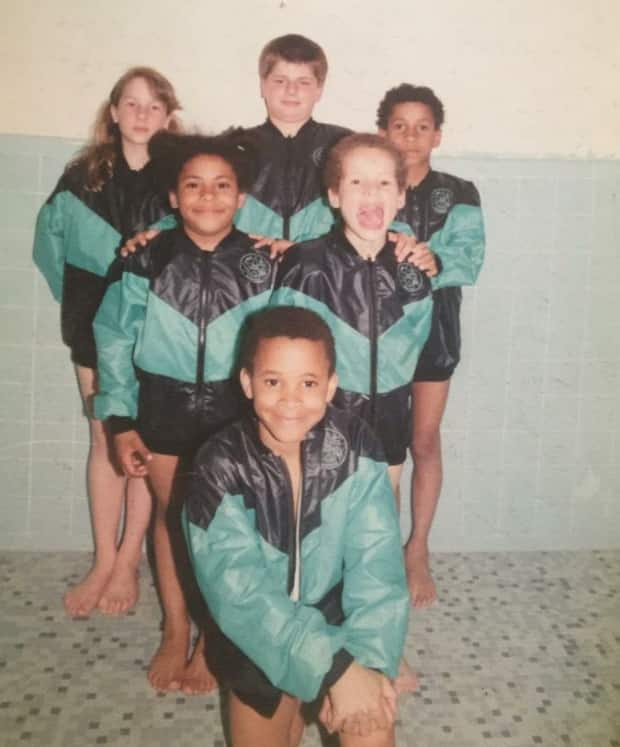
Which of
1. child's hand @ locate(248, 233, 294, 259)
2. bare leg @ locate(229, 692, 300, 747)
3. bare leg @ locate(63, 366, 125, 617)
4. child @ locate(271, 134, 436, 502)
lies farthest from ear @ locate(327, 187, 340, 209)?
bare leg @ locate(229, 692, 300, 747)

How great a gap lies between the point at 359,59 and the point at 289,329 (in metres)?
1.31

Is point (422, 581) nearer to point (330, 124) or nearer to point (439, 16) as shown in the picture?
point (330, 124)

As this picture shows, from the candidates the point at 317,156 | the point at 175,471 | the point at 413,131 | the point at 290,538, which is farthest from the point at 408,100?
the point at 290,538

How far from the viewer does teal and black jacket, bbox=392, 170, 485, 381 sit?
84.8 inches

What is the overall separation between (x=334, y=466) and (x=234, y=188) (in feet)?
2.63

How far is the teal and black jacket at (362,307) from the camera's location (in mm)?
1755

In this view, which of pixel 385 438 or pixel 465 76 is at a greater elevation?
pixel 465 76

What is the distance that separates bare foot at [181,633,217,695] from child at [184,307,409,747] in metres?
0.47

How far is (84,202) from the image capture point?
7.02 ft

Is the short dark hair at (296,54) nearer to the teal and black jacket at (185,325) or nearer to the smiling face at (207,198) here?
the smiling face at (207,198)

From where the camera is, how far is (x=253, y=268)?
5.92 feet

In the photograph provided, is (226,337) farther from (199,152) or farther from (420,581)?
(420,581)

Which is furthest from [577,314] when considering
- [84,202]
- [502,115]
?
[84,202]

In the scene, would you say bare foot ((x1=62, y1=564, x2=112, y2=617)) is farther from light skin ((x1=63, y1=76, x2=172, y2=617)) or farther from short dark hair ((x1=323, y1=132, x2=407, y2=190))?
short dark hair ((x1=323, y1=132, x2=407, y2=190))
